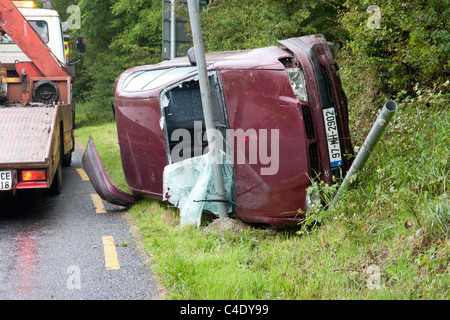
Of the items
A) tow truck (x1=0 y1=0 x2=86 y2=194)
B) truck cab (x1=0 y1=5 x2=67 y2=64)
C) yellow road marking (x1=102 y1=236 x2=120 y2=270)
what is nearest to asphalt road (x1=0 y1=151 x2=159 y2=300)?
yellow road marking (x1=102 y1=236 x2=120 y2=270)

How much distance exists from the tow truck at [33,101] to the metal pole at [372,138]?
11.1ft

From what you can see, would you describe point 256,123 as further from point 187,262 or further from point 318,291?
point 318,291

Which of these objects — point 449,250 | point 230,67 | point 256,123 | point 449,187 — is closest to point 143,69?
point 230,67

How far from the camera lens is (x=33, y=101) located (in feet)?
30.3

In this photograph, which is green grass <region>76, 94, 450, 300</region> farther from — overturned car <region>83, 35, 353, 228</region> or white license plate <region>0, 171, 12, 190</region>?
white license plate <region>0, 171, 12, 190</region>

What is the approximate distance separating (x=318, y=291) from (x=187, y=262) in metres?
1.19

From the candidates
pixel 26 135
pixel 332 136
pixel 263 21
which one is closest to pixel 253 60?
pixel 332 136

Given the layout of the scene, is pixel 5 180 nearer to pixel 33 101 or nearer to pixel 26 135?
pixel 26 135

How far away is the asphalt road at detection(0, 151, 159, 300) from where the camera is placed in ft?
14.4

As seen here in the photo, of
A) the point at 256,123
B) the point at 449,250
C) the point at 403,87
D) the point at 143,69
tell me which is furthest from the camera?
the point at 403,87

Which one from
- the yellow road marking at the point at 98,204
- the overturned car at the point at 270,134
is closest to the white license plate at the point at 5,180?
the yellow road marking at the point at 98,204

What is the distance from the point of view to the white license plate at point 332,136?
5408 millimetres

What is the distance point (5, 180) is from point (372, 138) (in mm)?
4032
